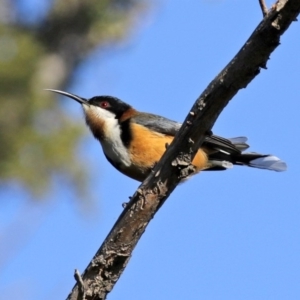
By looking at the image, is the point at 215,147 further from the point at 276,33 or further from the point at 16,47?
the point at 16,47

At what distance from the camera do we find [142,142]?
16.1 feet

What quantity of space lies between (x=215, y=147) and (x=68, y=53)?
15.6 ft

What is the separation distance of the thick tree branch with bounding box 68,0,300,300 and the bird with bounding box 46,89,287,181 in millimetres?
1440

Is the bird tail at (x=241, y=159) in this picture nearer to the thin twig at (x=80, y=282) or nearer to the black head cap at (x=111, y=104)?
the black head cap at (x=111, y=104)

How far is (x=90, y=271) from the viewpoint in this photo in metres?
3.43

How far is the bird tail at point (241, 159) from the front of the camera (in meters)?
5.15

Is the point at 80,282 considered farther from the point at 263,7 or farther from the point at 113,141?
the point at 113,141

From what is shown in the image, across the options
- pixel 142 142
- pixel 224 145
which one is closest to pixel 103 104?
pixel 142 142

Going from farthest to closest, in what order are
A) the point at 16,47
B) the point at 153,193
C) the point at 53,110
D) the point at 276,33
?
the point at 53,110 < the point at 16,47 < the point at 153,193 < the point at 276,33

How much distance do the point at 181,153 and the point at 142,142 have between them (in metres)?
1.69

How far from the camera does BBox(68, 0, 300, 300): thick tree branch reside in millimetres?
2863

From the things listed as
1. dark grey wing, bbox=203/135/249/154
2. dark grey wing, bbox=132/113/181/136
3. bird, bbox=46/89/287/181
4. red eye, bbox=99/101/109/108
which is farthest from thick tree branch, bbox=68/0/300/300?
red eye, bbox=99/101/109/108

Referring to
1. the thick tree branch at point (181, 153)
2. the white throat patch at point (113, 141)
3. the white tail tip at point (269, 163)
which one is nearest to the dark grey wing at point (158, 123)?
the white throat patch at point (113, 141)

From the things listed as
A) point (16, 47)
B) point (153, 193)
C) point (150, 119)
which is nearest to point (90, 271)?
point (153, 193)
